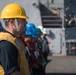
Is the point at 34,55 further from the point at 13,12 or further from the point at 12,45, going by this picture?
the point at 12,45

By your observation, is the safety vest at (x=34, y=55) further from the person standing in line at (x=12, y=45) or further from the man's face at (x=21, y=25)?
the man's face at (x=21, y=25)

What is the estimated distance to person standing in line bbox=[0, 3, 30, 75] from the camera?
3.55 meters

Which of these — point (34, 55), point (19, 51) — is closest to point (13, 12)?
point (19, 51)

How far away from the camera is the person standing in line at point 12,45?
355 centimetres

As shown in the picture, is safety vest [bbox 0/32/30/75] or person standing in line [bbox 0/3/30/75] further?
safety vest [bbox 0/32/30/75]

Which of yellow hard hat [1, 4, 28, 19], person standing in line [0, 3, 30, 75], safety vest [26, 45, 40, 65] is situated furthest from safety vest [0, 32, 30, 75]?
safety vest [26, 45, 40, 65]

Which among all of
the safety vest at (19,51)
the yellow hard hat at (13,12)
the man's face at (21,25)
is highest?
the yellow hard hat at (13,12)

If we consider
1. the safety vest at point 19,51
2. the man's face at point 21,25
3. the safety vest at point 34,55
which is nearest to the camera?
the safety vest at point 19,51

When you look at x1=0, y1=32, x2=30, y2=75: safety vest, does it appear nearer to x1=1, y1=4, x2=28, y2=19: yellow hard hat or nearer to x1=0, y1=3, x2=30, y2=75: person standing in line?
x1=0, y1=3, x2=30, y2=75: person standing in line

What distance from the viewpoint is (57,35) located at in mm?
23844

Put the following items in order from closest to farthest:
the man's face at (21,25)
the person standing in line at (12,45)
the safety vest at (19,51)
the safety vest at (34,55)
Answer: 1. the person standing in line at (12,45)
2. the safety vest at (19,51)
3. the man's face at (21,25)
4. the safety vest at (34,55)

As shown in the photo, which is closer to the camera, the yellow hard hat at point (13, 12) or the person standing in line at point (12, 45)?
the person standing in line at point (12, 45)

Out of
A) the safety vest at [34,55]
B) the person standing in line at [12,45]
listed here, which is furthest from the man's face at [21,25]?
the safety vest at [34,55]

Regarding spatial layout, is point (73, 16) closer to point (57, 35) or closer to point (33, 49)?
point (57, 35)
